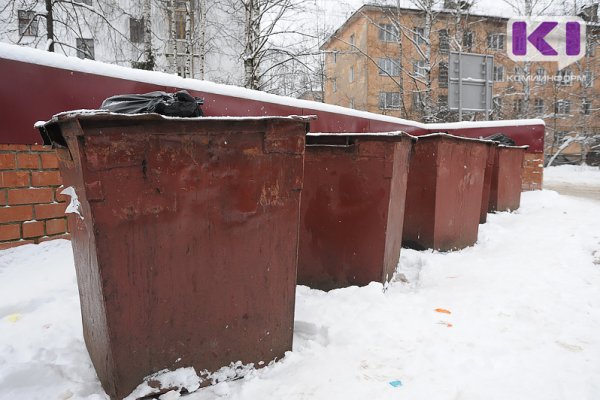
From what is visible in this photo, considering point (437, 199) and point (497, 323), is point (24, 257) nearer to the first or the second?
point (497, 323)

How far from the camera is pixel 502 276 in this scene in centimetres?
326

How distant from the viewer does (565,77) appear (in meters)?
24.5

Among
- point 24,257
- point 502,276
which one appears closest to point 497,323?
point 502,276

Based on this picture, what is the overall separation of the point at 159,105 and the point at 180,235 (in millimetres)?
550

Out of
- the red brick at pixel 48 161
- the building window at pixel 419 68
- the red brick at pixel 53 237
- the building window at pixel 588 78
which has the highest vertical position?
the building window at pixel 588 78

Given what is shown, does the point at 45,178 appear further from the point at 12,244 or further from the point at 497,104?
the point at 497,104

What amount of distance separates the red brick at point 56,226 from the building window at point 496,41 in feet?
79.6

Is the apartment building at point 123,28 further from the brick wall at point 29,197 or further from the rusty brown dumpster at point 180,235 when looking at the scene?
the rusty brown dumpster at point 180,235

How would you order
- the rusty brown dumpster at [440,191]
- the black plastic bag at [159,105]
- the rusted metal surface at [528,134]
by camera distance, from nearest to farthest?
the black plastic bag at [159,105] < the rusty brown dumpster at [440,191] < the rusted metal surface at [528,134]

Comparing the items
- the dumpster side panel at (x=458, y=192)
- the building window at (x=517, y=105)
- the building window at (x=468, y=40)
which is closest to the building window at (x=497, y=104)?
the building window at (x=517, y=105)

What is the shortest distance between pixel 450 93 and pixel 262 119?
10.5 m

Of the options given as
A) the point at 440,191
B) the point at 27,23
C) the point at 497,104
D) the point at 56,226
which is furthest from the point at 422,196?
the point at 497,104

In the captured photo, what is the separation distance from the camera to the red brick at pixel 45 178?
9.36ft

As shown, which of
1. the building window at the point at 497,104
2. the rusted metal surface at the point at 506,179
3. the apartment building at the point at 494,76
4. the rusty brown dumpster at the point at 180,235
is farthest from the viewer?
the building window at the point at 497,104
